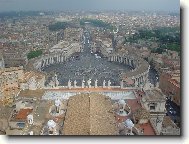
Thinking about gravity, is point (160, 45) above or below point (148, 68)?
above

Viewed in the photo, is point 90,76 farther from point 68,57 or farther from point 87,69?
point 68,57

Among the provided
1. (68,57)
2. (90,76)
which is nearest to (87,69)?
(90,76)

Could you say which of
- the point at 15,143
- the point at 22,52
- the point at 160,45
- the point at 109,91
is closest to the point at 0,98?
the point at 109,91

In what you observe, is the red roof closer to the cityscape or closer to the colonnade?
the cityscape

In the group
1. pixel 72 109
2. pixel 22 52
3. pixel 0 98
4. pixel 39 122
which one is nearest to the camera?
pixel 39 122

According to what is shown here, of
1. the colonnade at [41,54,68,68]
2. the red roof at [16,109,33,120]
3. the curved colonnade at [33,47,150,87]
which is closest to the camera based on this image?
the red roof at [16,109,33,120]

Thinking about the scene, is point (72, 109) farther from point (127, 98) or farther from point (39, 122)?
point (127, 98)

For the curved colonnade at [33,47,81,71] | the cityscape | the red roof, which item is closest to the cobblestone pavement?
the cityscape
